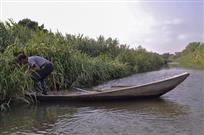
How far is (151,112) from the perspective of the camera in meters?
9.52

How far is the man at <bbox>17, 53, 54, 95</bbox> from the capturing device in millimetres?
10938

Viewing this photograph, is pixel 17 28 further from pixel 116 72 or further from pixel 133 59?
pixel 133 59

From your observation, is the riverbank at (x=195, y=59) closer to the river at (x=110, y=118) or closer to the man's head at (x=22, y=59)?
the river at (x=110, y=118)

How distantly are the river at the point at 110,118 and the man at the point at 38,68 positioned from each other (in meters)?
0.92

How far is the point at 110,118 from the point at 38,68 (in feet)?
10.6

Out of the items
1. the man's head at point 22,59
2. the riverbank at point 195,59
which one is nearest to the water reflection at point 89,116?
the man's head at point 22,59

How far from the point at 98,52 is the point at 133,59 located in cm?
330

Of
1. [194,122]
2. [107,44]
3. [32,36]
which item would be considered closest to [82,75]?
[32,36]

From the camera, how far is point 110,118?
8859 mm

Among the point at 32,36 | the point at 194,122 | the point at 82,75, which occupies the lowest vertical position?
the point at 194,122

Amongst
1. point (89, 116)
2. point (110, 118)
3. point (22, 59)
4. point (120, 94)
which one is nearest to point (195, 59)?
point (120, 94)

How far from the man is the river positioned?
92 centimetres

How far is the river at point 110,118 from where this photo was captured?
7.59m

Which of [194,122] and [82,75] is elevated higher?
[82,75]
